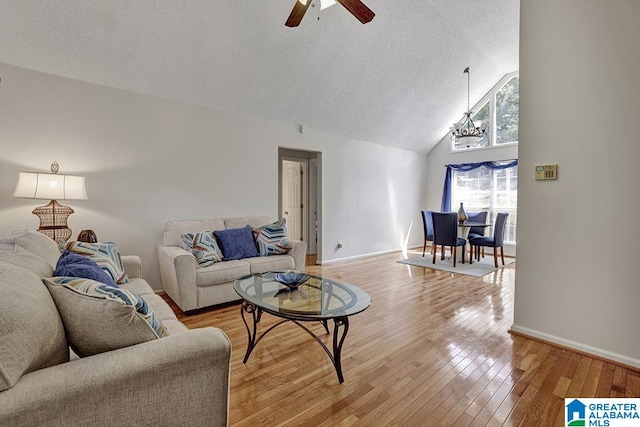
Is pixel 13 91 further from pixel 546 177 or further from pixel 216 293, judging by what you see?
pixel 546 177

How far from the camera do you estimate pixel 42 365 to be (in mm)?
950

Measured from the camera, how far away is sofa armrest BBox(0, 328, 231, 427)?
835mm

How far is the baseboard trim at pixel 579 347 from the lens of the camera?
2.12 meters

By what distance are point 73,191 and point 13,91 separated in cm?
112

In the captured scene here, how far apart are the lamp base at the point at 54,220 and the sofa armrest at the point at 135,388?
246cm

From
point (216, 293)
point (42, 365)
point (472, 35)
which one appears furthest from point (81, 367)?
point (472, 35)

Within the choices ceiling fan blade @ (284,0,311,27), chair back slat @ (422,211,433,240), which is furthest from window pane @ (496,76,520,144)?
ceiling fan blade @ (284,0,311,27)

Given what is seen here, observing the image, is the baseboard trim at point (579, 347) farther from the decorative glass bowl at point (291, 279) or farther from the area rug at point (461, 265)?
the area rug at point (461, 265)

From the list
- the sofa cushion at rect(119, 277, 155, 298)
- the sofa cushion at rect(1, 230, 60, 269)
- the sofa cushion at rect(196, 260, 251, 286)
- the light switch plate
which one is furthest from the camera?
the sofa cushion at rect(196, 260, 251, 286)

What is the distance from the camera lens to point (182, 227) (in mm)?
3660

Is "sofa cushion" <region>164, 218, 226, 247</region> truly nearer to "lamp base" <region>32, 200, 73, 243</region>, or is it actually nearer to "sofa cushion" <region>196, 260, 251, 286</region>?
"sofa cushion" <region>196, 260, 251, 286</region>

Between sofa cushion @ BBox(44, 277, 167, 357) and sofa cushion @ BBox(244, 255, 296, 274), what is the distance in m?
2.30

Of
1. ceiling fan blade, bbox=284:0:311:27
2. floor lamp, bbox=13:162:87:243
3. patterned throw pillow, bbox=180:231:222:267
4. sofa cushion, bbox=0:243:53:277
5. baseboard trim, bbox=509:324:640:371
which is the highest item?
ceiling fan blade, bbox=284:0:311:27

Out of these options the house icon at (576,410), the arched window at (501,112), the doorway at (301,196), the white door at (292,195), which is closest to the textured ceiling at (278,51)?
the arched window at (501,112)
